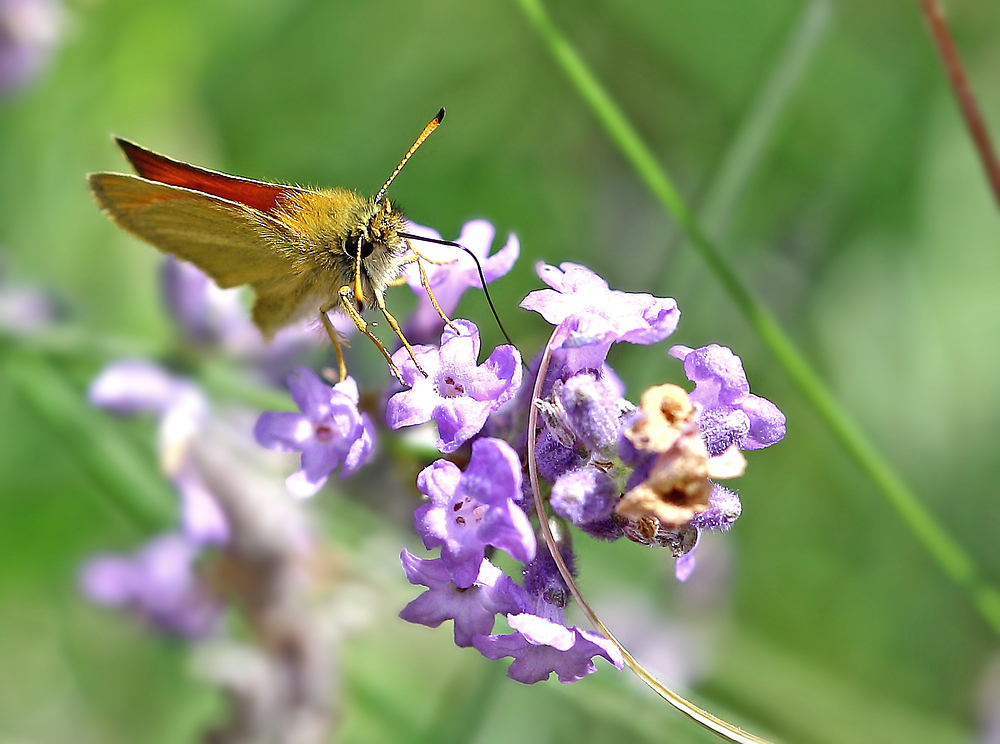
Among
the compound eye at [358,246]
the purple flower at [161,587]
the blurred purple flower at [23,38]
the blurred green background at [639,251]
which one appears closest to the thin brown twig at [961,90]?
the blurred green background at [639,251]

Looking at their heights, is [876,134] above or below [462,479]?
above

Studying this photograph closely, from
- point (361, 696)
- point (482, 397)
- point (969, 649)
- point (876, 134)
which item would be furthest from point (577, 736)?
point (876, 134)

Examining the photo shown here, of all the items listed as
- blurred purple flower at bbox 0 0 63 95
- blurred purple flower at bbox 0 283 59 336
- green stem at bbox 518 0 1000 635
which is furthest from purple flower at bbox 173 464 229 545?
blurred purple flower at bbox 0 0 63 95

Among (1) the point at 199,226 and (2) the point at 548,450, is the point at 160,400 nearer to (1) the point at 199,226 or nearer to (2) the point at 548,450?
(1) the point at 199,226

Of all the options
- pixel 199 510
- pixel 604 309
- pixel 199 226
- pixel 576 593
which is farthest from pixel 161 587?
pixel 604 309

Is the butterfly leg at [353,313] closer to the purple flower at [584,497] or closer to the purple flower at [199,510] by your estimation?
the purple flower at [584,497]

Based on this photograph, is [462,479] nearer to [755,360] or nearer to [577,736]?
[577,736]
